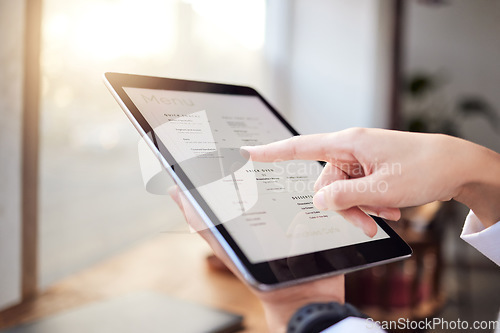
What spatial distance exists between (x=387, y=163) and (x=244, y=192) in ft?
0.40

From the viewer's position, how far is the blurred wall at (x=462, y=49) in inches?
117

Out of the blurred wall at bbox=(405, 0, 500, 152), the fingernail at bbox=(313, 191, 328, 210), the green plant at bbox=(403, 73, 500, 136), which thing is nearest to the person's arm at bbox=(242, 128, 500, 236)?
the fingernail at bbox=(313, 191, 328, 210)

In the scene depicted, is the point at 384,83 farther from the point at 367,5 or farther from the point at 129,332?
the point at 129,332

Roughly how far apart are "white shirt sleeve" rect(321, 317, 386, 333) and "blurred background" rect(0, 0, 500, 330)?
30cm

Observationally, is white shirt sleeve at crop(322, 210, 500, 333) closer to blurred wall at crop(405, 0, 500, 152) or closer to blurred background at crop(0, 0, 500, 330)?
blurred background at crop(0, 0, 500, 330)

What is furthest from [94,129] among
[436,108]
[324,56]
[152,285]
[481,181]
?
[436,108]

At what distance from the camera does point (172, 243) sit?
1.04 m

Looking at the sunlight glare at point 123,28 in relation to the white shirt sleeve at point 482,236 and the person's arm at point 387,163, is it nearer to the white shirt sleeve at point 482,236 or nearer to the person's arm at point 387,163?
the person's arm at point 387,163

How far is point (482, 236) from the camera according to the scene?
0.43 meters

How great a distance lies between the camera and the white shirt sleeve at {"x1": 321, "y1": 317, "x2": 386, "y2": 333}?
0.33 m

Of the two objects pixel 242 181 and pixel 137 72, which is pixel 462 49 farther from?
pixel 242 181

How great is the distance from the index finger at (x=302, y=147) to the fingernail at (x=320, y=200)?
0.04m

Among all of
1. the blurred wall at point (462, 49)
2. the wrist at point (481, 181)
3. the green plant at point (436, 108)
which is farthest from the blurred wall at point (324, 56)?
→ the wrist at point (481, 181)

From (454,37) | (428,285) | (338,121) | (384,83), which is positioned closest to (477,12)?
(454,37)
